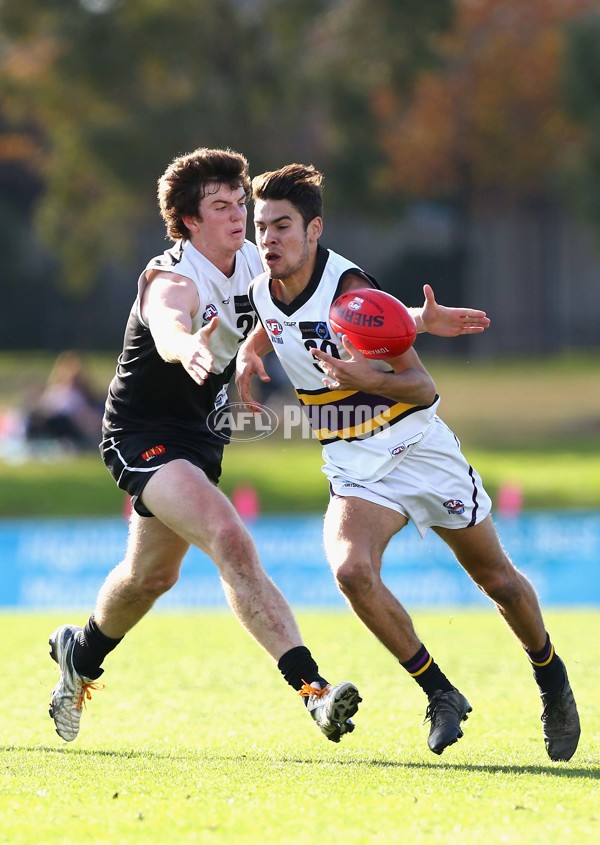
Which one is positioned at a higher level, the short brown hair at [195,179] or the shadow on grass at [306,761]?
the short brown hair at [195,179]

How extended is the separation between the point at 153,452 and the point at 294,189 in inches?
48.2

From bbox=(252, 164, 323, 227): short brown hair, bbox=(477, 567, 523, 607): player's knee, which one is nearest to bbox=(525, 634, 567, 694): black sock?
bbox=(477, 567, 523, 607): player's knee

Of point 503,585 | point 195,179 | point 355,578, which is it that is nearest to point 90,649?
point 355,578

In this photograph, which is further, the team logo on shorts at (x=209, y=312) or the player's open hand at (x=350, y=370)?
the team logo on shorts at (x=209, y=312)

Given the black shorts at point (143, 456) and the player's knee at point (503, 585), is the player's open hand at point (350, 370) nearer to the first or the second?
the black shorts at point (143, 456)

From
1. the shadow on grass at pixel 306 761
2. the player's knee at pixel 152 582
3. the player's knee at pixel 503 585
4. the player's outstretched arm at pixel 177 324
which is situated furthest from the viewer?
the player's knee at pixel 152 582

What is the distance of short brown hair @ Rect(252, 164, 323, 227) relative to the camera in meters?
5.82

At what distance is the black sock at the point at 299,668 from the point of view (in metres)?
5.51

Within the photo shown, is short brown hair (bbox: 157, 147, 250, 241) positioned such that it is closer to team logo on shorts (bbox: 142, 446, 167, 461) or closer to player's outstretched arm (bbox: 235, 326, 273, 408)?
player's outstretched arm (bbox: 235, 326, 273, 408)

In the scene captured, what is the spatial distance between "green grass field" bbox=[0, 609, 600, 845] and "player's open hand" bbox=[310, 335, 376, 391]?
1443 millimetres

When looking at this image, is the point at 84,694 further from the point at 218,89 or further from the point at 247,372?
the point at 218,89

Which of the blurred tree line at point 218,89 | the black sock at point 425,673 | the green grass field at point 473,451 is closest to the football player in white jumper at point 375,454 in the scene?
the black sock at point 425,673

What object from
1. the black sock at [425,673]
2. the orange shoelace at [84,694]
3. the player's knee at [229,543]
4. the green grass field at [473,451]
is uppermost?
the player's knee at [229,543]

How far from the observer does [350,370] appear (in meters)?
5.43
